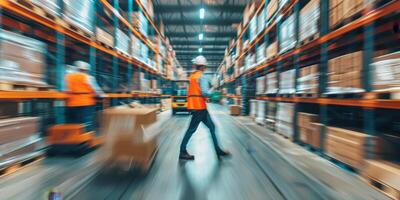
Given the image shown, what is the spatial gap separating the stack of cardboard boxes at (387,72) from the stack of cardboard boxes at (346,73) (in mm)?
323

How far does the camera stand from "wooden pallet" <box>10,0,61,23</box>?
3.35 m

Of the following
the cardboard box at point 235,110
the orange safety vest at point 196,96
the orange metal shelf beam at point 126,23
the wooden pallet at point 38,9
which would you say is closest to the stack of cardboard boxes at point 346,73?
the orange safety vest at point 196,96

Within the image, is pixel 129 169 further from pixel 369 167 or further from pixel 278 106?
pixel 278 106

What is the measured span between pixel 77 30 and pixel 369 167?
5.63 m

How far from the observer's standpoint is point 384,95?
2809 millimetres

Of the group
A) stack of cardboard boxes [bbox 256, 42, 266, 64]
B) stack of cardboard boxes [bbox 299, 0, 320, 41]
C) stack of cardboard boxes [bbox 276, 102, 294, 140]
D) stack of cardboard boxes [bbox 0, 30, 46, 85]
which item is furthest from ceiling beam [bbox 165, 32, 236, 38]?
stack of cardboard boxes [bbox 0, 30, 46, 85]

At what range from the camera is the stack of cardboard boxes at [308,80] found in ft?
14.6

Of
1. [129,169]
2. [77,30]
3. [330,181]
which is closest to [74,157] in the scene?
[129,169]

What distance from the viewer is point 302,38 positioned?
4.98 metres

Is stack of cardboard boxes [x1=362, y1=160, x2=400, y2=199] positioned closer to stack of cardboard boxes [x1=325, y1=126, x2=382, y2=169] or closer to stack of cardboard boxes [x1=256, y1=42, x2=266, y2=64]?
stack of cardboard boxes [x1=325, y1=126, x2=382, y2=169]

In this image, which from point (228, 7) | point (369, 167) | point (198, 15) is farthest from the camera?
point (198, 15)

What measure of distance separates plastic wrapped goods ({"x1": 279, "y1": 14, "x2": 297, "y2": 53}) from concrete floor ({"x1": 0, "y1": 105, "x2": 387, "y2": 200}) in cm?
281

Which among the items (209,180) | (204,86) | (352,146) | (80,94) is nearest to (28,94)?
(80,94)

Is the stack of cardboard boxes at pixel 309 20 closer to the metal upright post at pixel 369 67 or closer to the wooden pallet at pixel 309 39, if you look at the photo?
the wooden pallet at pixel 309 39
